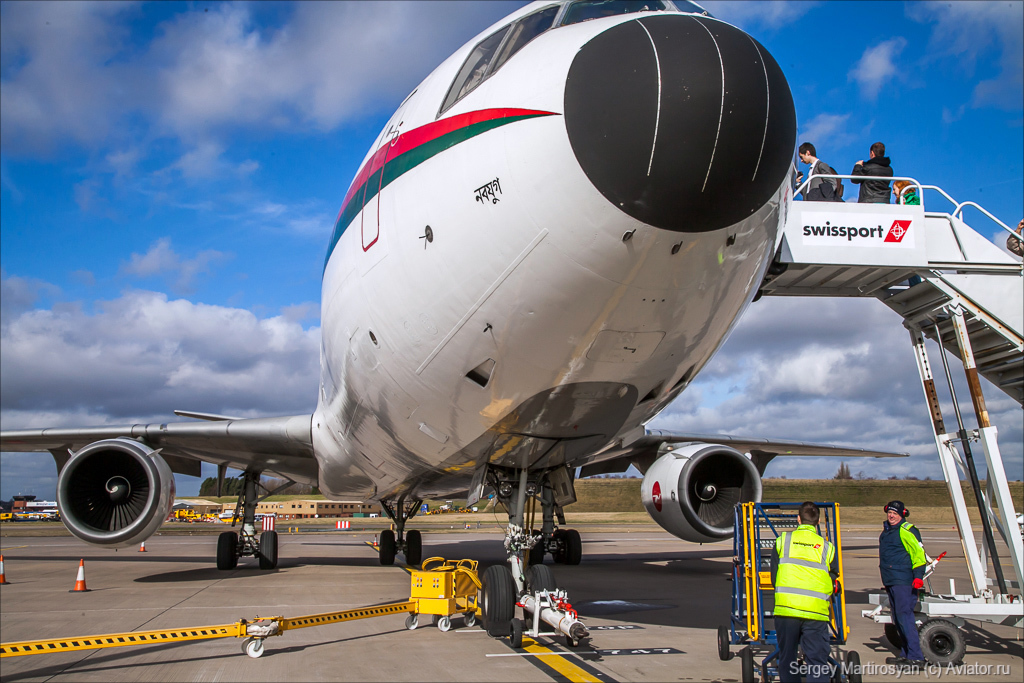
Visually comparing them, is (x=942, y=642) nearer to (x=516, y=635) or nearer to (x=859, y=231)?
(x=516, y=635)

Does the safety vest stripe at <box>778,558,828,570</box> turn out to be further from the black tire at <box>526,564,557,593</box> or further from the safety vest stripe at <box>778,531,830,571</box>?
the black tire at <box>526,564,557,593</box>

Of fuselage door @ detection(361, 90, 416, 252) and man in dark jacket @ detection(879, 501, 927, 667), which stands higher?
fuselage door @ detection(361, 90, 416, 252)

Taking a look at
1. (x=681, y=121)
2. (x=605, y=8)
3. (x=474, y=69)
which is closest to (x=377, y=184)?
(x=474, y=69)

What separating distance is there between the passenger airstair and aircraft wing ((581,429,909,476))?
3.66 metres

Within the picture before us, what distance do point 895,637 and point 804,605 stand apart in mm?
2612

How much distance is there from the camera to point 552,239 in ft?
11.8

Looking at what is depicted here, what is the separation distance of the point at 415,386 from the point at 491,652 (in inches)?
96.9

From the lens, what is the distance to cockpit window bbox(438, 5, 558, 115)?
411cm

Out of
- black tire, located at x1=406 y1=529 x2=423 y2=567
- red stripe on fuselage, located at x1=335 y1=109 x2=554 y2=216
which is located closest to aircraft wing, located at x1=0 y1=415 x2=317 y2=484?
black tire, located at x1=406 y1=529 x2=423 y2=567

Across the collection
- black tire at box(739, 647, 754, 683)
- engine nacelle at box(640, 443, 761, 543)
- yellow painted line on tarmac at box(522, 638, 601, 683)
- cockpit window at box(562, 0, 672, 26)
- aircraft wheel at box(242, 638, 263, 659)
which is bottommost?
yellow painted line on tarmac at box(522, 638, 601, 683)

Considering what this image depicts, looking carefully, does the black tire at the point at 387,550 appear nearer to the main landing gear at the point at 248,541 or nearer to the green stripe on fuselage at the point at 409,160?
the main landing gear at the point at 248,541

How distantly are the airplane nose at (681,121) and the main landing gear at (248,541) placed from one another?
12.1 meters

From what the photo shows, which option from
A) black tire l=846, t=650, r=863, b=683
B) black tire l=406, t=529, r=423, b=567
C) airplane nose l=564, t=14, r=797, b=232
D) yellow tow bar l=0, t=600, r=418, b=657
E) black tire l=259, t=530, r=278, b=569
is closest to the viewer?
airplane nose l=564, t=14, r=797, b=232

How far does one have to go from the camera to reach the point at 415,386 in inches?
207
